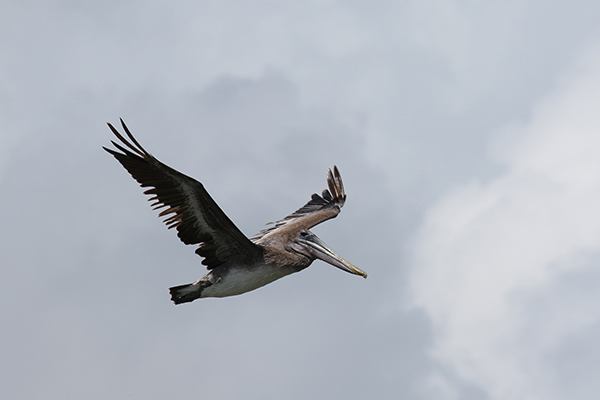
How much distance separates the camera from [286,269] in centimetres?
1119

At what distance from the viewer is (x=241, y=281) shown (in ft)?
35.4

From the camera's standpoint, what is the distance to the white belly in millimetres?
10719

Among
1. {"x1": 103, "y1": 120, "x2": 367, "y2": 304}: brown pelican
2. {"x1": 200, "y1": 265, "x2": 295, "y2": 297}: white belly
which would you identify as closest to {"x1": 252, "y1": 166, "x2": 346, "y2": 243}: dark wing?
{"x1": 103, "y1": 120, "x2": 367, "y2": 304}: brown pelican

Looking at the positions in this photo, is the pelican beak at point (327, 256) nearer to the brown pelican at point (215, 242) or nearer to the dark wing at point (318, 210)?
the brown pelican at point (215, 242)

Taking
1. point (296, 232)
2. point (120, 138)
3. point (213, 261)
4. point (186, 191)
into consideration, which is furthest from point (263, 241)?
point (120, 138)

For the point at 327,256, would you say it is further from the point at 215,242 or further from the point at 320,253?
the point at 215,242

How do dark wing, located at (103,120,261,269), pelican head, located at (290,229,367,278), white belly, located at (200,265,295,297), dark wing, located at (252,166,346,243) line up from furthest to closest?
dark wing, located at (252,166,346,243), pelican head, located at (290,229,367,278), white belly, located at (200,265,295,297), dark wing, located at (103,120,261,269)

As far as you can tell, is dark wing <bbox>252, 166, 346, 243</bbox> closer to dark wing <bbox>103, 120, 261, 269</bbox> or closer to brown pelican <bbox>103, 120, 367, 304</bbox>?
brown pelican <bbox>103, 120, 367, 304</bbox>

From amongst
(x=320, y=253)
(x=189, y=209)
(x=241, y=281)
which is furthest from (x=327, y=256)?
(x=189, y=209)

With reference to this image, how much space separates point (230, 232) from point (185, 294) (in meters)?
1.18

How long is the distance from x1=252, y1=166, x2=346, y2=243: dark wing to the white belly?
1989mm

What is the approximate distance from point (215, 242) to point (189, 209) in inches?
28.9

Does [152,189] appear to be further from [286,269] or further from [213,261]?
[286,269]

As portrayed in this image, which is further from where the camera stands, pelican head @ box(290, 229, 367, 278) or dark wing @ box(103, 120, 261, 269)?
pelican head @ box(290, 229, 367, 278)
